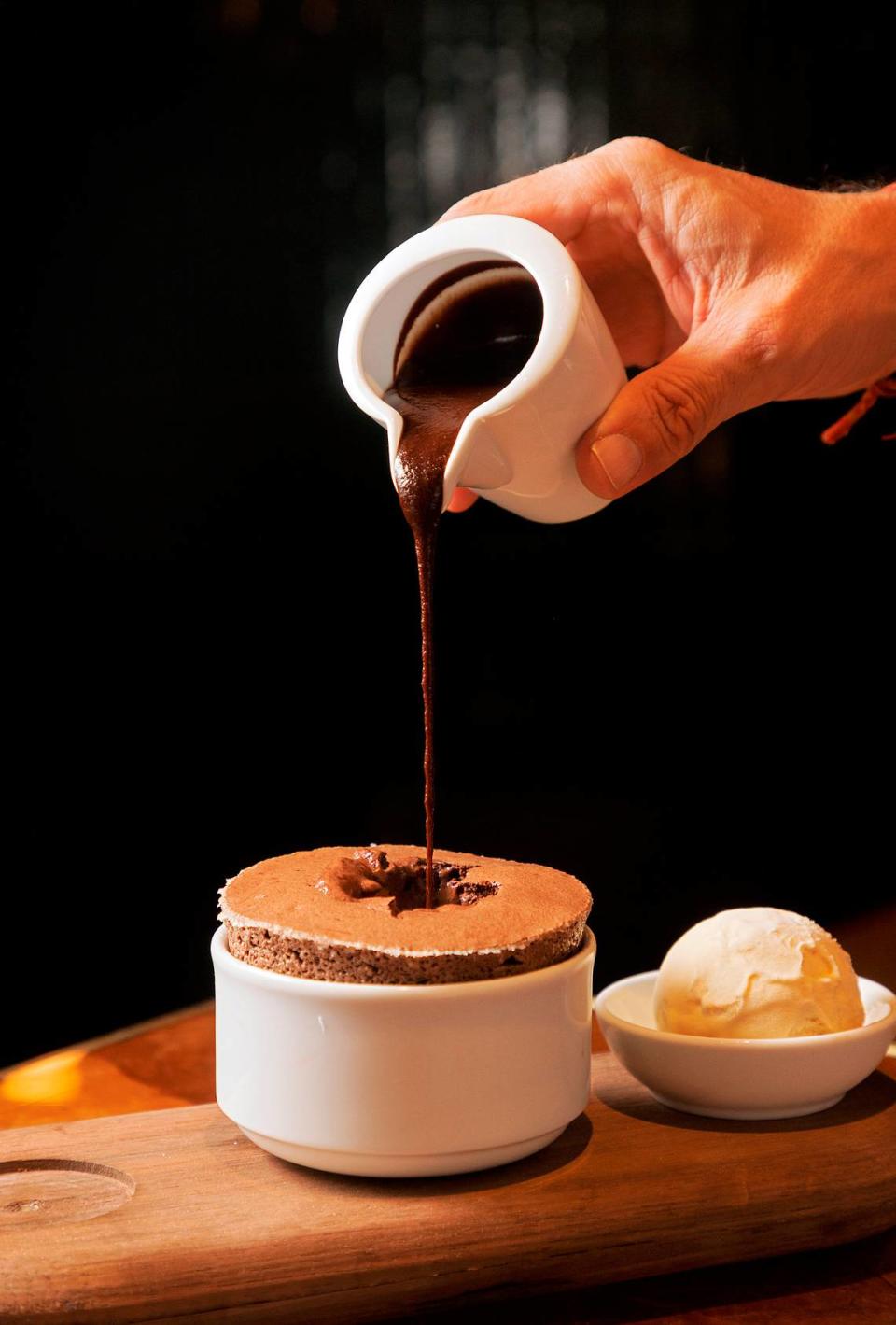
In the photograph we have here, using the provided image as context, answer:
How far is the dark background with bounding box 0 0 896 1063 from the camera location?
2.19 metres

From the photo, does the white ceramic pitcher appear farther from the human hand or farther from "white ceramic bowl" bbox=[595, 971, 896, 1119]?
"white ceramic bowl" bbox=[595, 971, 896, 1119]

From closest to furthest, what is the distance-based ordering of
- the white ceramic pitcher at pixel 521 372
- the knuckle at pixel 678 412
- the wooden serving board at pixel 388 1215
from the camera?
the wooden serving board at pixel 388 1215 < the white ceramic pitcher at pixel 521 372 < the knuckle at pixel 678 412

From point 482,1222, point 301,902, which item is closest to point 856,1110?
point 482,1222

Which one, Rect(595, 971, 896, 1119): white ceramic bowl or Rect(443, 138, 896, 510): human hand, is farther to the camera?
Rect(443, 138, 896, 510): human hand

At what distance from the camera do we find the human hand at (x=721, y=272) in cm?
115

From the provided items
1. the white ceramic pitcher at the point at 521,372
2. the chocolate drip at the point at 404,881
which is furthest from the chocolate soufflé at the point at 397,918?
the white ceramic pitcher at the point at 521,372


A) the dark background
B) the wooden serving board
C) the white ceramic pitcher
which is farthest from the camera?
the dark background

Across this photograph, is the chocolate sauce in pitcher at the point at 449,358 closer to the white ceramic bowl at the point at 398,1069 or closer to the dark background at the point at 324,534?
the white ceramic bowl at the point at 398,1069

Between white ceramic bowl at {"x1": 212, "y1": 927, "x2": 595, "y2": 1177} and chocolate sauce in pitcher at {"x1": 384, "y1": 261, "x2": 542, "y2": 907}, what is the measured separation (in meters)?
0.14

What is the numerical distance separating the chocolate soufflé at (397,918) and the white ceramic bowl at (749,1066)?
0.36 ft

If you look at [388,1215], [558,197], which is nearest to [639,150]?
[558,197]

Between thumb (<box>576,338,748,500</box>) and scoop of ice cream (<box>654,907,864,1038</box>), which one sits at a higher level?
thumb (<box>576,338,748,500</box>)

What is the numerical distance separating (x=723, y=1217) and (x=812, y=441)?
226 centimetres

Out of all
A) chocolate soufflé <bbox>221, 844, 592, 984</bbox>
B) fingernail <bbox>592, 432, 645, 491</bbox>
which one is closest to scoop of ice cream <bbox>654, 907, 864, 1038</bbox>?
chocolate soufflé <bbox>221, 844, 592, 984</bbox>
